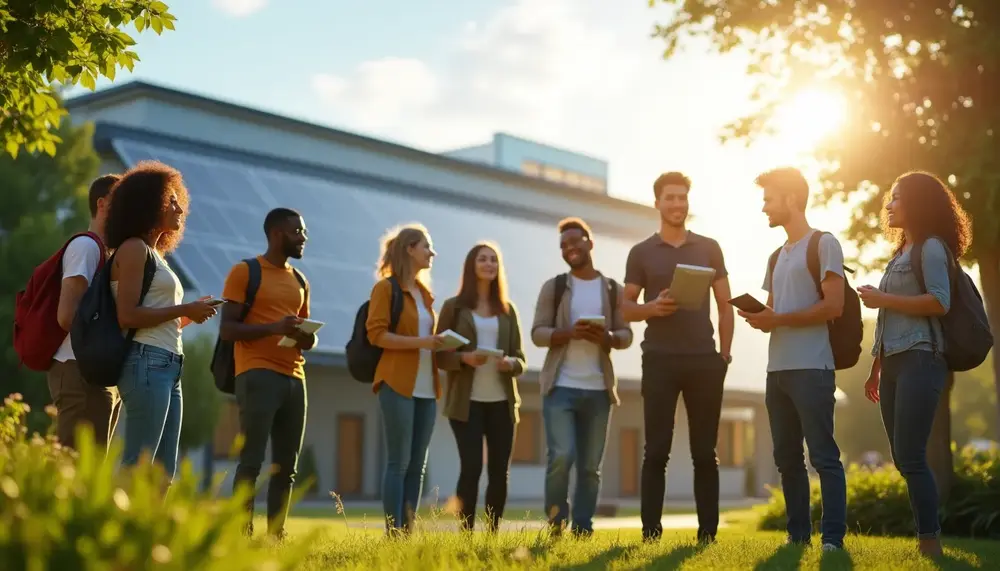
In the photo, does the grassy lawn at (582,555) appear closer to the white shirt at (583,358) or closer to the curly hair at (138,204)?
the white shirt at (583,358)

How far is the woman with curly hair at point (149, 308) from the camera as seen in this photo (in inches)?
244

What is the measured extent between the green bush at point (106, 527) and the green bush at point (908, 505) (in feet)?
30.4

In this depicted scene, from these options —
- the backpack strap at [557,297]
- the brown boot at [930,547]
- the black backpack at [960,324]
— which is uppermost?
the backpack strap at [557,297]

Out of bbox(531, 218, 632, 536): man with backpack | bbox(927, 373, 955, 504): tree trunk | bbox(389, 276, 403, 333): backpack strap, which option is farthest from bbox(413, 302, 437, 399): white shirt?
bbox(927, 373, 955, 504): tree trunk

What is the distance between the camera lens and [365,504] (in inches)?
970

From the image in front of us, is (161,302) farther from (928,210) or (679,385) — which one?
(928,210)

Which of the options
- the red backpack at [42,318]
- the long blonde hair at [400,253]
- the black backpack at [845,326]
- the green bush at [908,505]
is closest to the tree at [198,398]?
the green bush at [908,505]

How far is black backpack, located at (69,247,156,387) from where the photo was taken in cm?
613

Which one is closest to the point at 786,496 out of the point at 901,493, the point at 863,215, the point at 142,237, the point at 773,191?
the point at 773,191

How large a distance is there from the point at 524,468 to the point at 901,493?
17583 mm

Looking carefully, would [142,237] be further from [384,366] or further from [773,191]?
[773,191]

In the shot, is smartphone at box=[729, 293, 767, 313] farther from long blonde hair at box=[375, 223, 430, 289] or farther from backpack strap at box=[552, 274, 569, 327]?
long blonde hair at box=[375, 223, 430, 289]

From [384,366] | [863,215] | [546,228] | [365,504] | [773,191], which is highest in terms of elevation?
[546,228]

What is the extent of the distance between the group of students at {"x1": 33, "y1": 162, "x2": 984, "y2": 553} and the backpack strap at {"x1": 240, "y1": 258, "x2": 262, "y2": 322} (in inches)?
0.5
